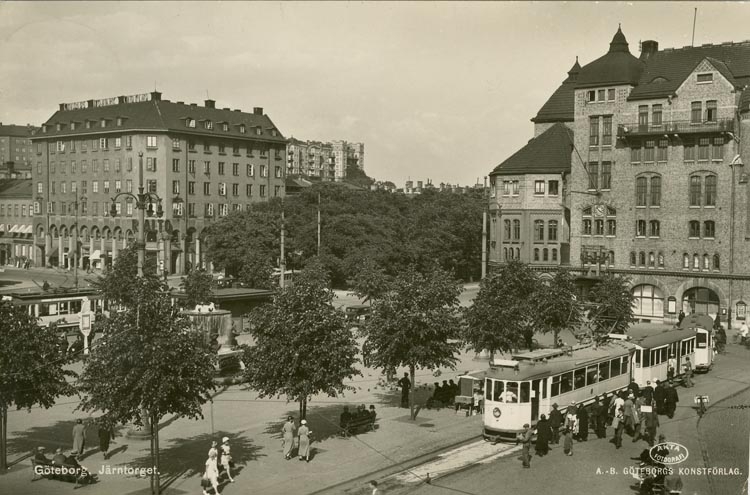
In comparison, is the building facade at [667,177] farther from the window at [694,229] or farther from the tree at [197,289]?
the tree at [197,289]

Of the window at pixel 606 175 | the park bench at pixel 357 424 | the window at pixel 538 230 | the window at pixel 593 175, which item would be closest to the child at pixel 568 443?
the park bench at pixel 357 424

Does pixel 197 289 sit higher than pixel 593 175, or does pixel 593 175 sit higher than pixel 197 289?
pixel 593 175

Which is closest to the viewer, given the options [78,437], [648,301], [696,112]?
[78,437]

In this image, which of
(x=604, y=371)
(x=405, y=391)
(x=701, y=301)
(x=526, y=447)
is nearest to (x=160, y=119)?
(x=701, y=301)

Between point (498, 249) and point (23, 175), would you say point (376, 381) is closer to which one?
point (498, 249)

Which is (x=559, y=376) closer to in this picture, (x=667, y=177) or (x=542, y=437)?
(x=542, y=437)

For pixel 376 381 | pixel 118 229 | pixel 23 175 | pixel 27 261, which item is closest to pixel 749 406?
pixel 376 381

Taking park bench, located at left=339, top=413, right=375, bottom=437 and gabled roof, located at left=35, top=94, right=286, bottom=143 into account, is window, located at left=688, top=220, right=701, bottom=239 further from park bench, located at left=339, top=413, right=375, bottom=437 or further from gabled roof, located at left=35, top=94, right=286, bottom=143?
gabled roof, located at left=35, top=94, right=286, bottom=143

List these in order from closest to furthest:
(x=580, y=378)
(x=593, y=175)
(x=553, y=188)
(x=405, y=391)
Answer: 1. (x=580, y=378)
2. (x=405, y=391)
3. (x=593, y=175)
4. (x=553, y=188)
